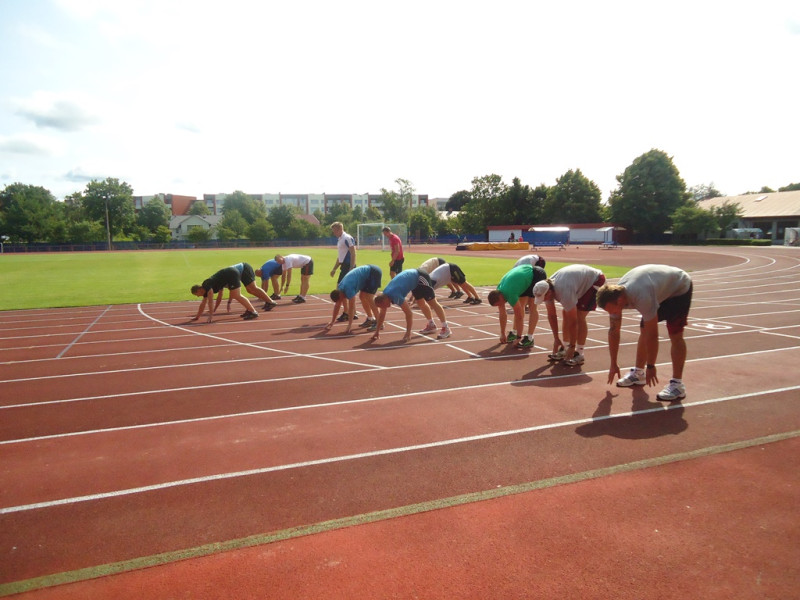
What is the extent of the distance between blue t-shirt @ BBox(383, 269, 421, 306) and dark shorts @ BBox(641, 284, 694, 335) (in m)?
4.39

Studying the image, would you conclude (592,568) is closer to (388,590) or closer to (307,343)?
(388,590)

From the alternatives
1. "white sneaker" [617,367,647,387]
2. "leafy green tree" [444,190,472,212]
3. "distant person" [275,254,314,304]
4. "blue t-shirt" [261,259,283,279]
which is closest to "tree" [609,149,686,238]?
"leafy green tree" [444,190,472,212]

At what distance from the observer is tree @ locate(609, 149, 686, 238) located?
65.1 meters

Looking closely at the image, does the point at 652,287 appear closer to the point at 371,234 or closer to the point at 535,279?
the point at 535,279

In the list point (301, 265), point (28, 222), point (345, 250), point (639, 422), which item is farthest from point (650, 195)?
point (28, 222)

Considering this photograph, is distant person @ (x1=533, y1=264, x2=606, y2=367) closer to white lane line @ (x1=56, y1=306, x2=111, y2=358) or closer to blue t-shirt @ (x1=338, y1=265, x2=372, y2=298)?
blue t-shirt @ (x1=338, y1=265, x2=372, y2=298)

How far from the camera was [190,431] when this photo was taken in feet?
18.4

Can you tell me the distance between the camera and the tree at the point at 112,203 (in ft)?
290

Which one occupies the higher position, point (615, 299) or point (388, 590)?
point (615, 299)

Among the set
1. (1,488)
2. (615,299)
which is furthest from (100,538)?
(615,299)

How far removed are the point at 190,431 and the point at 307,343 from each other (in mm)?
4407

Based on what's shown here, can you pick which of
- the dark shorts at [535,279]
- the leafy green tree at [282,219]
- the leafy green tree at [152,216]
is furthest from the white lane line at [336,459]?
the leafy green tree at [152,216]

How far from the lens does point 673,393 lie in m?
6.14

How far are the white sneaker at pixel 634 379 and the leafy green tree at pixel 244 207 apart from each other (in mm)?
94368
